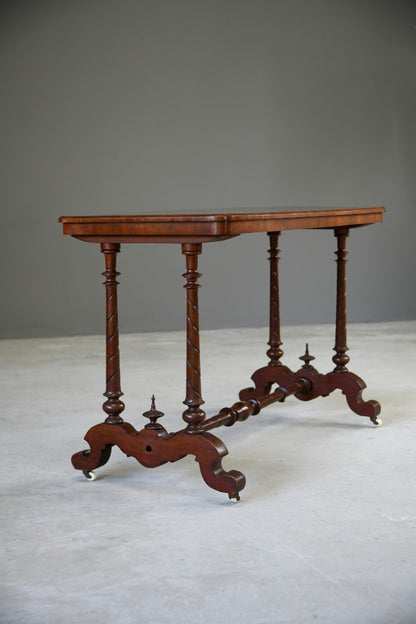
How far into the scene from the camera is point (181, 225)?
9.78 feet

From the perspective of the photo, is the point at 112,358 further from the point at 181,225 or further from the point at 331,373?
the point at 331,373

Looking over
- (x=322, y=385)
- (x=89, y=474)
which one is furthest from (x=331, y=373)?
(x=89, y=474)

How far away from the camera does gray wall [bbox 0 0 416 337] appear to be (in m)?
6.83

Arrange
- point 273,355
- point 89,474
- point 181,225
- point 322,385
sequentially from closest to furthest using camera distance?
point 181,225 → point 89,474 → point 322,385 → point 273,355

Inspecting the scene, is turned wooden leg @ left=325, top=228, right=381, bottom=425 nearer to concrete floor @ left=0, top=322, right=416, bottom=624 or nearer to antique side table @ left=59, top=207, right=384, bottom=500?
concrete floor @ left=0, top=322, right=416, bottom=624

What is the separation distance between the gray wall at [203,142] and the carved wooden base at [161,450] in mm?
3800

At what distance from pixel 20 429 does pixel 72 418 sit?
11.9 inches

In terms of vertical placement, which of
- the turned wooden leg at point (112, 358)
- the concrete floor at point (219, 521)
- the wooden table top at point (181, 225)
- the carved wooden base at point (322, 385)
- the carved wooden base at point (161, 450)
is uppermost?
the wooden table top at point (181, 225)

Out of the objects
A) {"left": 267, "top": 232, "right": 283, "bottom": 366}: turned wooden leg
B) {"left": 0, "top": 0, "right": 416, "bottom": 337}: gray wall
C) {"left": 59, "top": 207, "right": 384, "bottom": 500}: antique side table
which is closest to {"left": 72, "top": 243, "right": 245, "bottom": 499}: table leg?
{"left": 59, "top": 207, "right": 384, "bottom": 500}: antique side table

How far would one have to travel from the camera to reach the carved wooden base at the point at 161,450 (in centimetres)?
304

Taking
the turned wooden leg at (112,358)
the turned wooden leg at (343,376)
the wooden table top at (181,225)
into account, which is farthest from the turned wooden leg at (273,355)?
the turned wooden leg at (112,358)

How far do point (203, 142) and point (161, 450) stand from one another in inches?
171

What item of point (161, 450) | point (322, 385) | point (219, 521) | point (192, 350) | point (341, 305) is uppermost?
point (341, 305)

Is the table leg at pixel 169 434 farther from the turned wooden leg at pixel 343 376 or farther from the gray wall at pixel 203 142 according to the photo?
the gray wall at pixel 203 142
